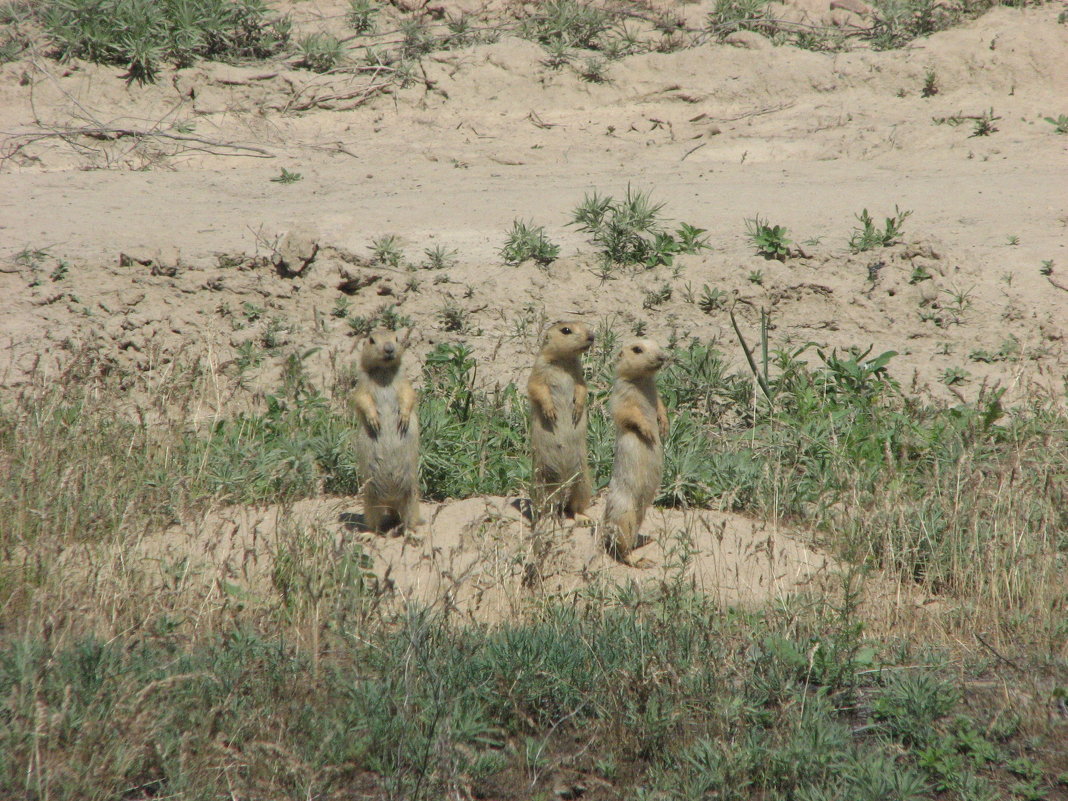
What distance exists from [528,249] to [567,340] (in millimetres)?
3438

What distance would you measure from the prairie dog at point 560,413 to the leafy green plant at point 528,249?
3218 mm

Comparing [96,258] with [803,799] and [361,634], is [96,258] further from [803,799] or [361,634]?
[803,799]

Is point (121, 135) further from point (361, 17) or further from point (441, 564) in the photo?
point (441, 564)

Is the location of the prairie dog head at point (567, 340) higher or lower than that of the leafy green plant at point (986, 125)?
lower

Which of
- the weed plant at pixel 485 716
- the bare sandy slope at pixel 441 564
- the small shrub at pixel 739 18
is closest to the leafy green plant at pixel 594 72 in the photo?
the small shrub at pixel 739 18

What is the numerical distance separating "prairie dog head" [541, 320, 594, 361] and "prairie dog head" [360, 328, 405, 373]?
1001 millimetres

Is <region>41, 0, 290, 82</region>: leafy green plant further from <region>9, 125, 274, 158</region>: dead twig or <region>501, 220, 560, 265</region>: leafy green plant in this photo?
<region>501, 220, 560, 265</region>: leafy green plant

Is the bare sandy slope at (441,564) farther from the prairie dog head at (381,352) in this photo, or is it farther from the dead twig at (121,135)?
the dead twig at (121,135)

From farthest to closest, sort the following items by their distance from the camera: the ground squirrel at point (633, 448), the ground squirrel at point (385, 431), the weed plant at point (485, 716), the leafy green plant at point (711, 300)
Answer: the leafy green plant at point (711, 300)
the ground squirrel at point (385, 431)
the ground squirrel at point (633, 448)
the weed plant at point (485, 716)

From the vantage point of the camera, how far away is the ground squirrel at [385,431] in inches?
254

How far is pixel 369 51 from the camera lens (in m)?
13.9

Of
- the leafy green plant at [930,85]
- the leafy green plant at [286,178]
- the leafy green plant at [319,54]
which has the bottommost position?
the leafy green plant at [286,178]

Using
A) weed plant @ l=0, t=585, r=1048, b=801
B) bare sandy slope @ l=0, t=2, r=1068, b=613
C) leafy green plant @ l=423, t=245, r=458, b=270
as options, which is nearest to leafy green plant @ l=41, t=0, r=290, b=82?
bare sandy slope @ l=0, t=2, r=1068, b=613

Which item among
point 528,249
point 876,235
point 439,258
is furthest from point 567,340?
point 876,235
